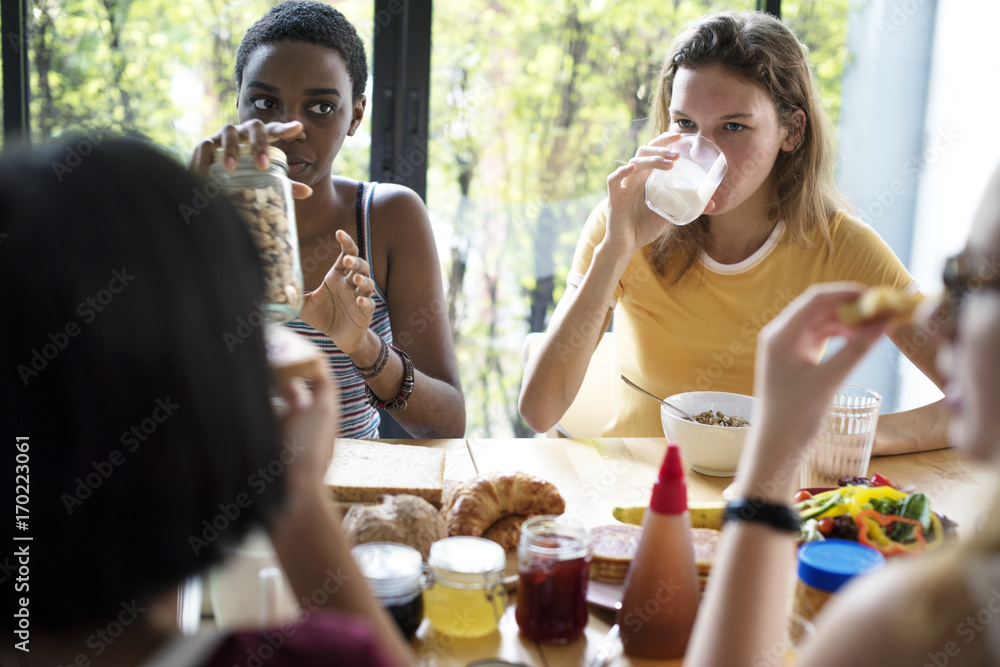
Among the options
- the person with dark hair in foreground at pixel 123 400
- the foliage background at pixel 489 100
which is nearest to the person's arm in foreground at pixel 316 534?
the person with dark hair in foreground at pixel 123 400

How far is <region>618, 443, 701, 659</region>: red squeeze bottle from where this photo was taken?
0.82 meters

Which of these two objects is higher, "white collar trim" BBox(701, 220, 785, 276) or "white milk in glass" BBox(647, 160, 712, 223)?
"white milk in glass" BBox(647, 160, 712, 223)

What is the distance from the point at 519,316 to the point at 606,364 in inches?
33.1

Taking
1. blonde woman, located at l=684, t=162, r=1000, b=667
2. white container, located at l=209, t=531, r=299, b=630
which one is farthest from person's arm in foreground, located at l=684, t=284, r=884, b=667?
white container, located at l=209, t=531, r=299, b=630

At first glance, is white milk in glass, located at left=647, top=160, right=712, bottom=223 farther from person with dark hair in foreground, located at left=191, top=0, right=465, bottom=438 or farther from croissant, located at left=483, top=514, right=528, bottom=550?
croissant, located at left=483, top=514, right=528, bottom=550

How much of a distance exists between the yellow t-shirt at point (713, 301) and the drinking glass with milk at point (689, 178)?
266 mm

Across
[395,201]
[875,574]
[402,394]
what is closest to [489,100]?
[395,201]

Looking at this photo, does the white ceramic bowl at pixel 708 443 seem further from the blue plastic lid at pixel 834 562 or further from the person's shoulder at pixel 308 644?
the person's shoulder at pixel 308 644

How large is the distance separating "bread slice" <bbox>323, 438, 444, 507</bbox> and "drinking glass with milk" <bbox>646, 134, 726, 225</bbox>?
0.64 metres

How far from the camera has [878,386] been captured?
2883mm

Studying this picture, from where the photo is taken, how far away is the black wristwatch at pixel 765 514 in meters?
0.70

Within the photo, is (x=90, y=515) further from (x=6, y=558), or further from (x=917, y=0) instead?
(x=917, y=0)

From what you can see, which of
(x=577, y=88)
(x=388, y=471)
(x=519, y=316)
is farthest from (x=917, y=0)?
(x=388, y=471)

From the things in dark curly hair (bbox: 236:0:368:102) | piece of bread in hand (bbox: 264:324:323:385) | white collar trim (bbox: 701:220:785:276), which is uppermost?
dark curly hair (bbox: 236:0:368:102)
